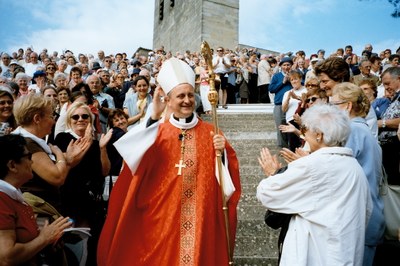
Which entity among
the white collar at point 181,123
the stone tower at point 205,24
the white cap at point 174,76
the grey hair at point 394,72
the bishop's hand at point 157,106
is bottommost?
the white collar at point 181,123

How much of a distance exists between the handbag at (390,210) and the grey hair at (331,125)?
37.9 inches

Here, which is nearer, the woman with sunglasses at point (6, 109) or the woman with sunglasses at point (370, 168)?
the woman with sunglasses at point (370, 168)

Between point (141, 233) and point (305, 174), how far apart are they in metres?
1.45

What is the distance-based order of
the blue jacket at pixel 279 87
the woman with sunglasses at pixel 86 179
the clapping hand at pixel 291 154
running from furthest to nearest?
1. the blue jacket at pixel 279 87
2. the woman with sunglasses at pixel 86 179
3. the clapping hand at pixel 291 154

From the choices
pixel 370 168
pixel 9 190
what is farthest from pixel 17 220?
pixel 370 168

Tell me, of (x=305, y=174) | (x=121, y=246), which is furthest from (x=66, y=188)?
(x=305, y=174)

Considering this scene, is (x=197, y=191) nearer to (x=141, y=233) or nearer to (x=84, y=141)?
(x=141, y=233)

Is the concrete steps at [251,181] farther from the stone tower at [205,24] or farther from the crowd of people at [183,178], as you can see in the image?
the stone tower at [205,24]

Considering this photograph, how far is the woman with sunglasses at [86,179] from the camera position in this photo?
365cm

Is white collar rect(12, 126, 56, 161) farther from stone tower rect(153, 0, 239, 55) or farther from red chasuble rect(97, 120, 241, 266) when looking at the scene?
stone tower rect(153, 0, 239, 55)

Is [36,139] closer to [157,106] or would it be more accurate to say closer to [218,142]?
[157,106]

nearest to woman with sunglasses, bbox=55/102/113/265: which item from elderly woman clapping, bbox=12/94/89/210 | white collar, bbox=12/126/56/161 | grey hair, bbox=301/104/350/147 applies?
elderly woman clapping, bbox=12/94/89/210

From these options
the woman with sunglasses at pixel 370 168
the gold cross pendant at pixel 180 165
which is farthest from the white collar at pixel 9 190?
the woman with sunglasses at pixel 370 168

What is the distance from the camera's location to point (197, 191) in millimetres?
3283
